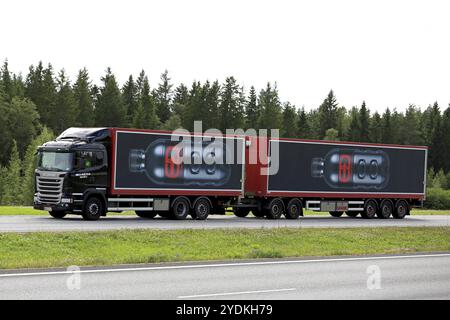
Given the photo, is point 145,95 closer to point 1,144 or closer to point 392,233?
point 1,144

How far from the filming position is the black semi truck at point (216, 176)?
32750mm

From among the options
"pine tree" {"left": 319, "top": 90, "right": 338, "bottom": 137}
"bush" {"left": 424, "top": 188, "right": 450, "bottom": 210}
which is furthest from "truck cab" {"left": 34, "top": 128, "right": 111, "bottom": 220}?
"pine tree" {"left": 319, "top": 90, "right": 338, "bottom": 137}

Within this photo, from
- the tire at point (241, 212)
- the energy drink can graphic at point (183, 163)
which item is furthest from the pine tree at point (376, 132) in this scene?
the energy drink can graphic at point (183, 163)

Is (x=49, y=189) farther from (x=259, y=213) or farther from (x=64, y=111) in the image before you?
(x=64, y=111)

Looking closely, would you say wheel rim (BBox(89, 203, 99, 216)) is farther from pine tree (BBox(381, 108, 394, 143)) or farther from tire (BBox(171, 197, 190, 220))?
pine tree (BBox(381, 108, 394, 143))

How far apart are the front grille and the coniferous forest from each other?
65.3 m

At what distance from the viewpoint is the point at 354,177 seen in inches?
1633

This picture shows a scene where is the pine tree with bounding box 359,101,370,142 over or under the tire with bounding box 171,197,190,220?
over

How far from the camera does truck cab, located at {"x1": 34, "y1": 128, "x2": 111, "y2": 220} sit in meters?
32.2

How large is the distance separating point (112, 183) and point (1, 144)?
→ 93769 millimetres

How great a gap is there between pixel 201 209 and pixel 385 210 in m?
11.2

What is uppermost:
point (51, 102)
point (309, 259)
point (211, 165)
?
point (51, 102)

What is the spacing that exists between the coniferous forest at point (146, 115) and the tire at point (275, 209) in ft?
204

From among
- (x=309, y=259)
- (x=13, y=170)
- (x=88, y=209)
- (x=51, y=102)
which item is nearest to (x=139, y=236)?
(x=309, y=259)
